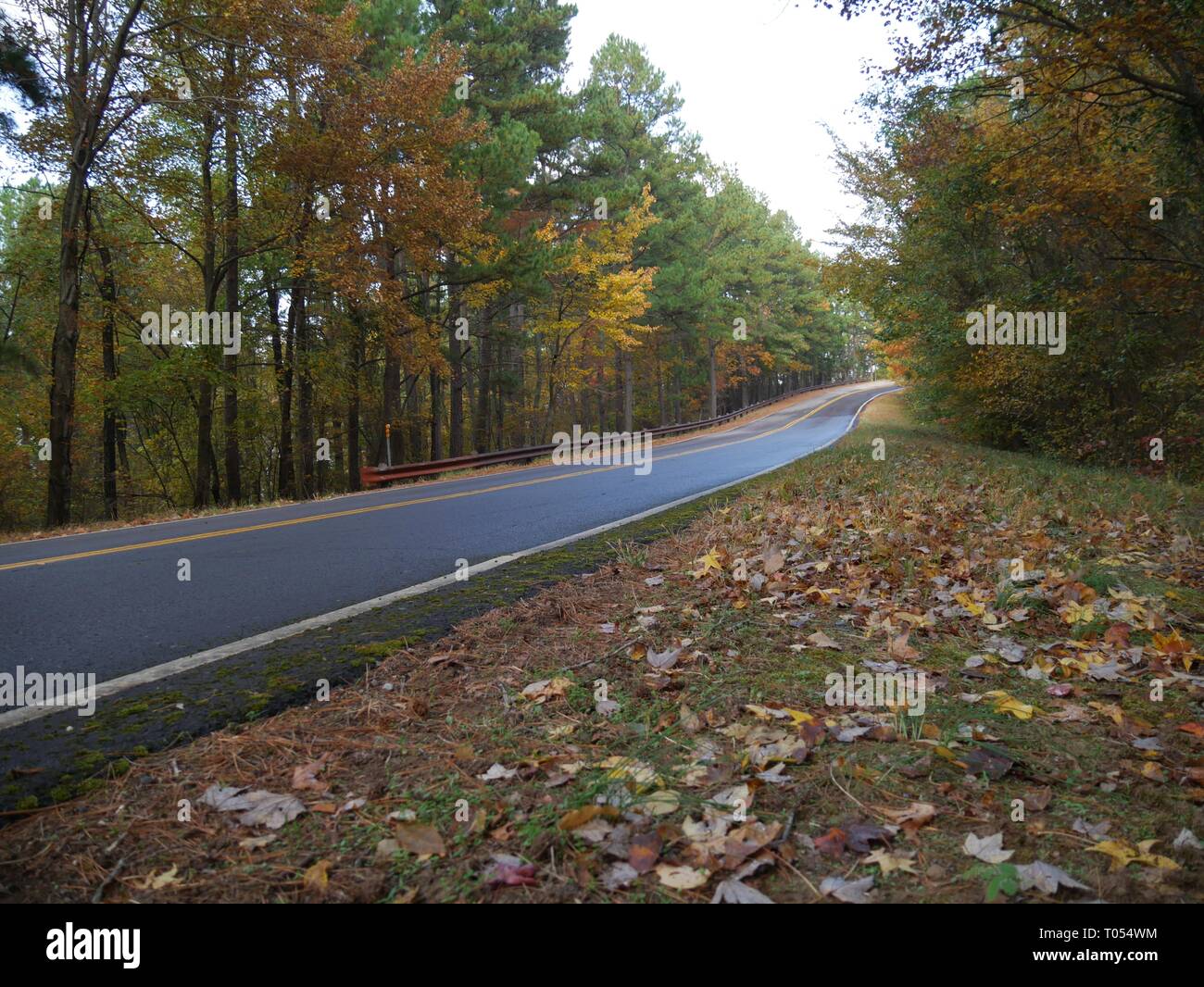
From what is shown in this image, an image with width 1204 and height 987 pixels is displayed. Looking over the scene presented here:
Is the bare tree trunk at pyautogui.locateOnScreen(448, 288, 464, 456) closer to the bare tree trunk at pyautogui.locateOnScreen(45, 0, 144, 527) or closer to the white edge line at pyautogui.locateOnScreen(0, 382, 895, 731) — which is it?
the bare tree trunk at pyautogui.locateOnScreen(45, 0, 144, 527)

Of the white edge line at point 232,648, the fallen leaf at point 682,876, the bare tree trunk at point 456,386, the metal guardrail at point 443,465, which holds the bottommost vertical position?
the fallen leaf at point 682,876

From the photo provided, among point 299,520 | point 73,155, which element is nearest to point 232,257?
point 73,155

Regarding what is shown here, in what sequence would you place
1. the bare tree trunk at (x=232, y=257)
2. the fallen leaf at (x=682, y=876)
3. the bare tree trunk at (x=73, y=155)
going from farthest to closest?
the bare tree trunk at (x=232, y=257), the bare tree trunk at (x=73, y=155), the fallen leaf at (x=682, y=876)

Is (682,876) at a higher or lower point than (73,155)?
lower

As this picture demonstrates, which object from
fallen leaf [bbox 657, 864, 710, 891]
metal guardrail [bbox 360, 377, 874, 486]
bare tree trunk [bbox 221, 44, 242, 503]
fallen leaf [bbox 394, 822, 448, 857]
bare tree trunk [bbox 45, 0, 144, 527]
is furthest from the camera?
metal guardrail [bbox 360, 377, 874, 486]

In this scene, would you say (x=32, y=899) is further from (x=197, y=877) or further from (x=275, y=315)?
(x=275, y=315)

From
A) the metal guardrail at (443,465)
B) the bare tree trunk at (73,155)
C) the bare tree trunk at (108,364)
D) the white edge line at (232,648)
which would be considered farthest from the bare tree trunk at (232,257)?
the white edge line at (232,648)

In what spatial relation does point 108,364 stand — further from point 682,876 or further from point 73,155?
point 682,876

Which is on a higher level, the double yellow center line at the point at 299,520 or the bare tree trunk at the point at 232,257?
the bare tree trunk at the point at 232,257

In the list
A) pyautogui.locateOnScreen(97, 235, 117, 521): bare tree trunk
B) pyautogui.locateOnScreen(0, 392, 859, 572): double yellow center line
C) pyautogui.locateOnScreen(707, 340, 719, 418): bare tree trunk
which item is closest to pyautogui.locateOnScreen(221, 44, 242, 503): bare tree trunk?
pyautogui.locateOnScreen(97, 235, 117, 521): bare tree trunk

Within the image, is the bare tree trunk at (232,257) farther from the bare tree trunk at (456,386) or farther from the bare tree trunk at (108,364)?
the bare tree trunk at (456,386)
